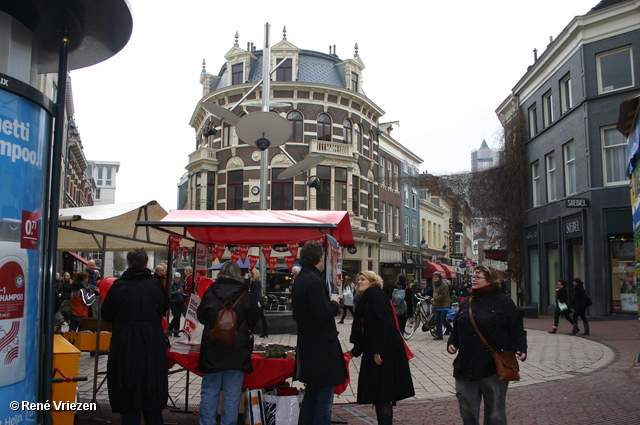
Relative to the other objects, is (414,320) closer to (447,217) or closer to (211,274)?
(211,274)

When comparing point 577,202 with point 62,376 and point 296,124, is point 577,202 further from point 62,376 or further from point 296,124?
point 62,376

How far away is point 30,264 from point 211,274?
2929 cm

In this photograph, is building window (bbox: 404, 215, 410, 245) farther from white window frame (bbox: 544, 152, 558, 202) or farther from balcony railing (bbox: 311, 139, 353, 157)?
white window frame (bbox: 544, 152, 558, 202)

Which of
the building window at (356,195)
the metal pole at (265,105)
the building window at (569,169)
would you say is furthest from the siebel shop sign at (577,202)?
the building window at (356,195)

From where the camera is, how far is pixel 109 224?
876 cm

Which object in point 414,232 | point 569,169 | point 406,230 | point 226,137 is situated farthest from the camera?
Result: point 414,232

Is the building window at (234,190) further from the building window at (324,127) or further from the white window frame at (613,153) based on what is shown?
the white window frame at (613,153)

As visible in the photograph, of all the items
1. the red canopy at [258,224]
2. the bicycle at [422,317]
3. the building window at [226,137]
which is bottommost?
the bicycle at [422,317]

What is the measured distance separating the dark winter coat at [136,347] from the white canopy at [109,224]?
87.2 inches

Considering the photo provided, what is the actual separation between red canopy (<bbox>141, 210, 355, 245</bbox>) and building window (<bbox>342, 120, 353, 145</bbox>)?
2566 centimetres

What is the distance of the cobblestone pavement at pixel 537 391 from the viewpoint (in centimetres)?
628

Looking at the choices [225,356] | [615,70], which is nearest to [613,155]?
[615,70]

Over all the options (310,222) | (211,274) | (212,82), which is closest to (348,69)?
(212,82)

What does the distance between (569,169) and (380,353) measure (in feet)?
64.2
